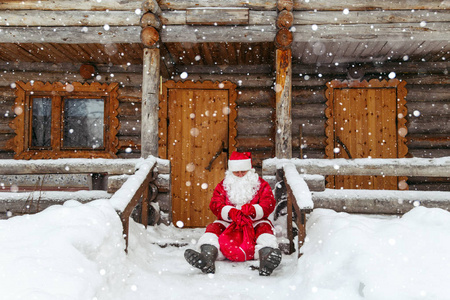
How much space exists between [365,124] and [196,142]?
3568 millimetres

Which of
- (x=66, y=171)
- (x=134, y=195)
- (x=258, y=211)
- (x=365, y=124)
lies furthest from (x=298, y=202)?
(x=365, y=124)

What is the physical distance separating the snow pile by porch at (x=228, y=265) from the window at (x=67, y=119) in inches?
170

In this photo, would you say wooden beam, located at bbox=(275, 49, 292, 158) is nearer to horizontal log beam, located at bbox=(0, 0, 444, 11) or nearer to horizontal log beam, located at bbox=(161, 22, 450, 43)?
horizontal log beam, located at bbox=(161, 22, 450, 43)

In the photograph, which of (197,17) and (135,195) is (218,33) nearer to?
(197,17)

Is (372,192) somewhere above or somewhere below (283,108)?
below

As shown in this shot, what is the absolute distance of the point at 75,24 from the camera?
5770mm

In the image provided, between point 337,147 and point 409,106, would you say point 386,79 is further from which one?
point 337,147

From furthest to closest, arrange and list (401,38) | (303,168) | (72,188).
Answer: (72,188) < (401,38) < (303,168)

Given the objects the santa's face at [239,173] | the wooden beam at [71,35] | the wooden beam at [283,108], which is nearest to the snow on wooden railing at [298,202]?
the santa's face at [239,173]

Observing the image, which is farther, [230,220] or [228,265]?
[230,220]

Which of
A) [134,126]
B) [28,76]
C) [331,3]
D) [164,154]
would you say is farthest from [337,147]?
[28,76]

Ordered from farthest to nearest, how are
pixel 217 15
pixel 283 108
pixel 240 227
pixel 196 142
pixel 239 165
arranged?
pixel 196 142 → pixel 217 15 → pixel 283 108 → pixel 239 165 → pixel 240 227

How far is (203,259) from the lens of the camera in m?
3.27

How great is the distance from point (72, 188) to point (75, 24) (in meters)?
3.21
